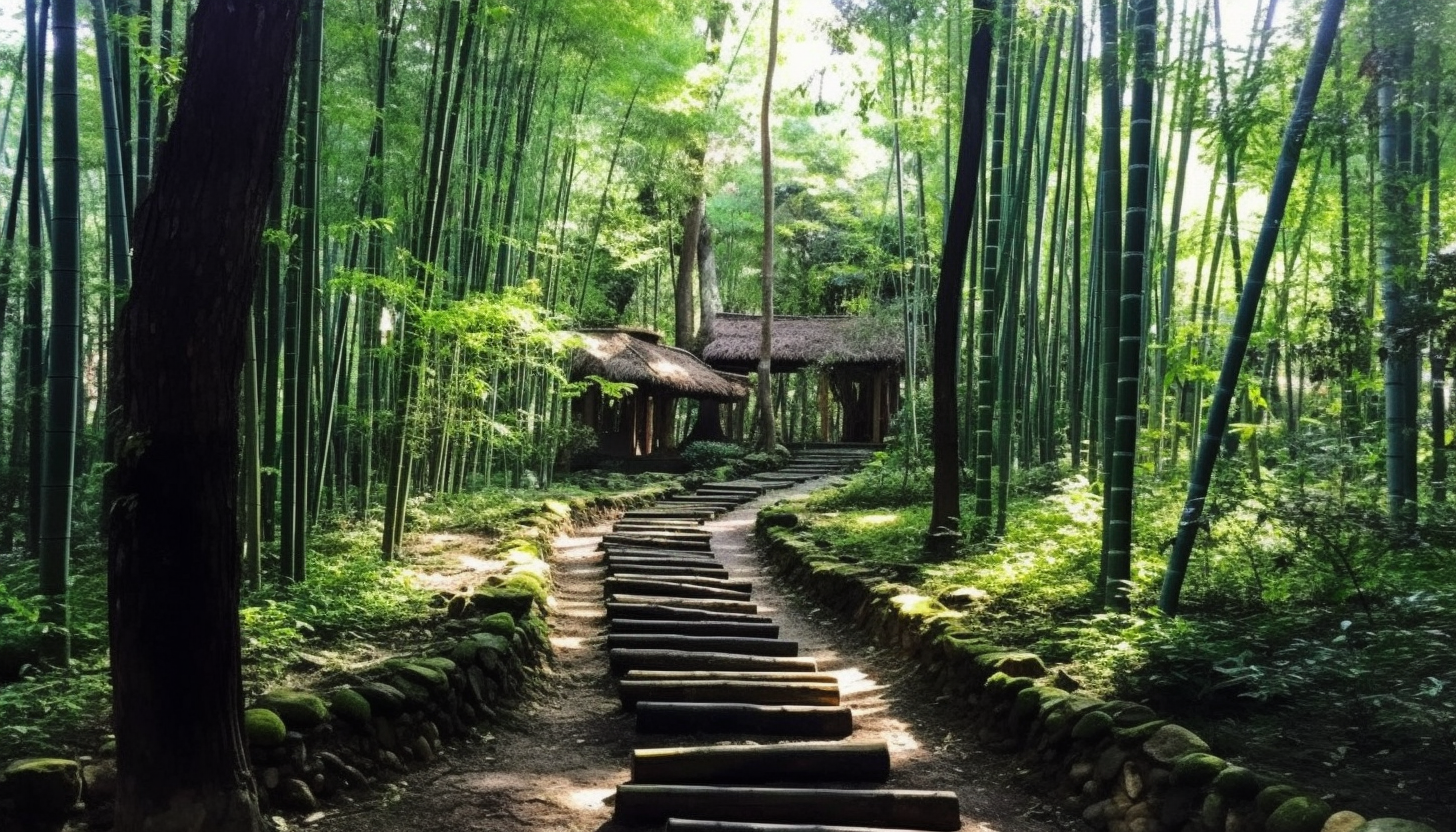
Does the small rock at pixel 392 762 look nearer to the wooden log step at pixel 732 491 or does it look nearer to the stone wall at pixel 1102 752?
the stone wall at pixel 1102 752

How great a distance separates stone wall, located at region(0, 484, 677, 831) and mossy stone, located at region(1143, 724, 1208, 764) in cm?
256

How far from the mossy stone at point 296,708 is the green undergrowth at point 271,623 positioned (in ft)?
1.25

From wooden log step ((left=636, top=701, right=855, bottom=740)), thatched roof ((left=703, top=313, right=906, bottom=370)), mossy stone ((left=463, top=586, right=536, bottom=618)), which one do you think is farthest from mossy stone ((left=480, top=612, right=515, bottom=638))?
thatched roof ((left=703, top=313, right=906, bottom=370))

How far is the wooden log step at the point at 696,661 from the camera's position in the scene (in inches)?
190

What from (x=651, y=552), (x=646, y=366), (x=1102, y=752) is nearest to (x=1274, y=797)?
(x=1102, y=752)

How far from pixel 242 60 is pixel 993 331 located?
4.93 metres

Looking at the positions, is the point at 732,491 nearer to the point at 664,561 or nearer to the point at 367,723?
the point at 664,561

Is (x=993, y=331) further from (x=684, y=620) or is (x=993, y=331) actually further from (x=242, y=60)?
(x=242, y=60)

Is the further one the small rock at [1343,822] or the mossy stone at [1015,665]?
the mossy stone at [1015,665]

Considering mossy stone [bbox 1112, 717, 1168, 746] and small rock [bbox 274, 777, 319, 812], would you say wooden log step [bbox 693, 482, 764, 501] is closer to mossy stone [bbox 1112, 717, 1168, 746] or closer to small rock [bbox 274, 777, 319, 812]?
mossy stone [bbox 1112, 717, 1168, 746]

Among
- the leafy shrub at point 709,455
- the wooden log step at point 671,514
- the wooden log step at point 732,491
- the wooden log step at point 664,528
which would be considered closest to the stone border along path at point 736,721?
the wooden log step at point 664,528

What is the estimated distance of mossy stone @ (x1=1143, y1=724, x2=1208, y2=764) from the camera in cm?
301

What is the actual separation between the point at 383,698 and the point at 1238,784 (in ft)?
9.19

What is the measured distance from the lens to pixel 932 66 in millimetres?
9625
